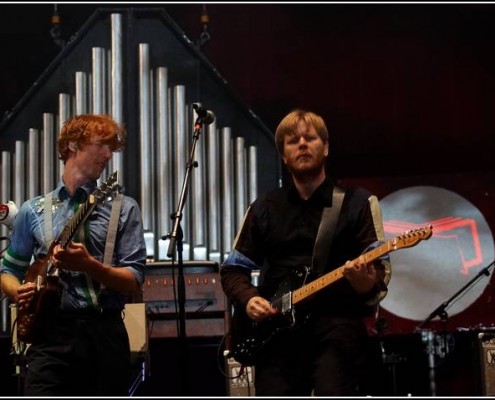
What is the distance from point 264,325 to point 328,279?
0.40 m

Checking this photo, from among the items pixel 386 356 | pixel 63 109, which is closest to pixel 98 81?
pixel 63 109

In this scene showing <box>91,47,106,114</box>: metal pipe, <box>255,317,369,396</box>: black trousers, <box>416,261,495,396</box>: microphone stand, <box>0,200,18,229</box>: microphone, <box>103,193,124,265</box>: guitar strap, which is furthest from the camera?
<box>91,47,106,114</box>: metal pipe

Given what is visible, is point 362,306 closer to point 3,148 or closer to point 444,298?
point 444,298

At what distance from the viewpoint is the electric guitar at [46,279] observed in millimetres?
4184

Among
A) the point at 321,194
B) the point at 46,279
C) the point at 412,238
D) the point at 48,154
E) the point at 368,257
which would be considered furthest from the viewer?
the point at 48,154

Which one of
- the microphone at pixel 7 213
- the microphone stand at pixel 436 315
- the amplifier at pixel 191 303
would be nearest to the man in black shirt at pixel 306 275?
the microphone at pixel 7 213

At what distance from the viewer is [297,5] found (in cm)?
853

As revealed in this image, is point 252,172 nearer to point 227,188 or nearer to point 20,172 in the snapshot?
point 227,188

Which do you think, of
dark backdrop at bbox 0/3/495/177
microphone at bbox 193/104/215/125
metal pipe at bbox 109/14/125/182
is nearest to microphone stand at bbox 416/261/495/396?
dark backdrop at bbox 0/3/495/177

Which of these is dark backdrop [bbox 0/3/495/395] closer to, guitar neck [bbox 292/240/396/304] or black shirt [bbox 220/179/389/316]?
black shirt [bbox 220/179/389/316]

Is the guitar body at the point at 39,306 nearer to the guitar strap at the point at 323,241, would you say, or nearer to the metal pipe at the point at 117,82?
the guitar strap at the point at 323,241

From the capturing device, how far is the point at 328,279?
13.2 feet

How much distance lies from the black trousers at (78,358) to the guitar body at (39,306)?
1.8 inches

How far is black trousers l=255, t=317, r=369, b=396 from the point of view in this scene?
390 centimetres
